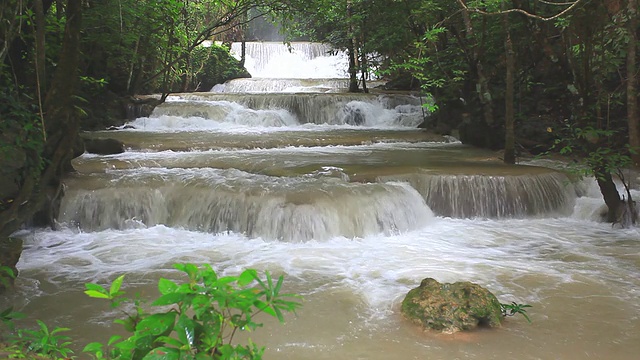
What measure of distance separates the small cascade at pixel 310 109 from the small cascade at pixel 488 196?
7.37 metres

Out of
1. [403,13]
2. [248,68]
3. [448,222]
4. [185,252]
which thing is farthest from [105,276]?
[248,68]

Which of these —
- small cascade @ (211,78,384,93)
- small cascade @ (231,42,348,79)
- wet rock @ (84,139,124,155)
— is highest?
small cascade @ (231,42,348,79)

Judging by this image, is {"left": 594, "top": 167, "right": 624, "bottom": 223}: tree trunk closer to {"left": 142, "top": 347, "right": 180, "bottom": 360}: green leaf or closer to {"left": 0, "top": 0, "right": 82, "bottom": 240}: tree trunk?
{"left": 142, "top": 347, "right": 180, "bottom": 360}: green leaf

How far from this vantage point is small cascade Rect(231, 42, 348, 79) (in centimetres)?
2798

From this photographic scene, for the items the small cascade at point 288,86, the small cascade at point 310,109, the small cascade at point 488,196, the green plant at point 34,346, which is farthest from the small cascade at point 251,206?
the small cascade at point 288,86

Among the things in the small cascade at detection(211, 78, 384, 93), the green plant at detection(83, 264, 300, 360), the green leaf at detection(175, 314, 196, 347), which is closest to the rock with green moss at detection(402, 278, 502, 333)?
the green plant at detection(83, 264, 300, 360)

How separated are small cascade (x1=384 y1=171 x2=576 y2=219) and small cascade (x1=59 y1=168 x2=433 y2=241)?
324mm

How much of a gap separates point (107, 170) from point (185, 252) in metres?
2.88

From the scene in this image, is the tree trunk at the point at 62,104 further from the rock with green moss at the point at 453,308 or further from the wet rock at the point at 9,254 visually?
the rock with green moss at the point at 453,308

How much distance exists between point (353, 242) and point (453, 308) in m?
2.50

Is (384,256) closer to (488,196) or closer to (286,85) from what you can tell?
(488,196)

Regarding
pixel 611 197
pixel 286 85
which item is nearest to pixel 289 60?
pixel 286 85

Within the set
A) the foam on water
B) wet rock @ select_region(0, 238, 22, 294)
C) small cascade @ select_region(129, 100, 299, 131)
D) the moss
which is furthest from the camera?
the moss

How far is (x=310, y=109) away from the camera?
14875 mm
